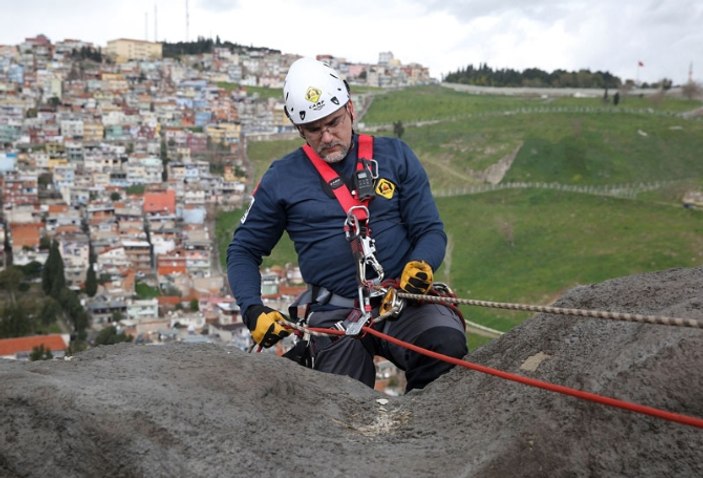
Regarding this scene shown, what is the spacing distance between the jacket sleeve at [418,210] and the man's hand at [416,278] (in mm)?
308

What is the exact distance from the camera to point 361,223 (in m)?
4.75

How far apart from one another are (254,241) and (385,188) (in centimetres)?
102

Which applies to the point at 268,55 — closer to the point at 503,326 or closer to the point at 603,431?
the point at 503,326

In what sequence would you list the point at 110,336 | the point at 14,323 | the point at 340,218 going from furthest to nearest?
the point at 14,323, the point at 110,336, the point at 340,218

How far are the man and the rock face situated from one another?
93 centimetres

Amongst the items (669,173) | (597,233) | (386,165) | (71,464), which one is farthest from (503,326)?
(669,173)

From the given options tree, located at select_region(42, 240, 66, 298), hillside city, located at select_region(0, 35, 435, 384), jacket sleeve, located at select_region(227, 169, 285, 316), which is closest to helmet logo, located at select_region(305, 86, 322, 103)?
jacket sleeve, located at select_region(227, 169, 285, 316)

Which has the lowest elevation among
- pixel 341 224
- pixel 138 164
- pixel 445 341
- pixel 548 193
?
pixel 138 164

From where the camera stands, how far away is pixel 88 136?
121562mm

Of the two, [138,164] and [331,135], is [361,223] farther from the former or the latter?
[138,164]

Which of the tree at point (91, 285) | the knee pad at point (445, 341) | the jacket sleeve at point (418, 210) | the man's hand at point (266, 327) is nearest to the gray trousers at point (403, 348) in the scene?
the knee pad at point (445, 341)

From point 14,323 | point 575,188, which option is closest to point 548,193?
point 575,188

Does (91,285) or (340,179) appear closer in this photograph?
(340,179)

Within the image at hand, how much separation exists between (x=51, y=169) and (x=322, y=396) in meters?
106
